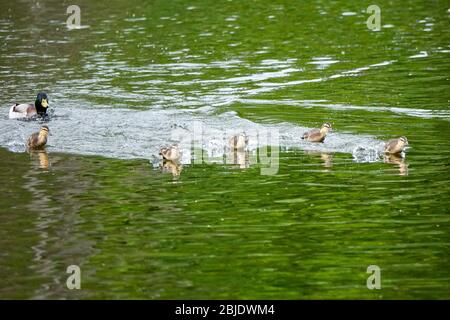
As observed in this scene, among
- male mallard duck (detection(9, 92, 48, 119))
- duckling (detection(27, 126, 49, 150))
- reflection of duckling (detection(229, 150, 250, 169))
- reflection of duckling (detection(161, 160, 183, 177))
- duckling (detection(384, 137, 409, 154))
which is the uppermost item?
male mallard duck (detection(9, 92, 48, 119))

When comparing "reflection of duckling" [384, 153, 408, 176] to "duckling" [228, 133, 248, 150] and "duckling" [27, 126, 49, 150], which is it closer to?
"duckling" [228, 133, 248, 150]

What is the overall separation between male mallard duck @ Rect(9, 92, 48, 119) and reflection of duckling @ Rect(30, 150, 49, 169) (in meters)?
2.96

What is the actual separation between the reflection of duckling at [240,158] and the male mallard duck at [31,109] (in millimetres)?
5171

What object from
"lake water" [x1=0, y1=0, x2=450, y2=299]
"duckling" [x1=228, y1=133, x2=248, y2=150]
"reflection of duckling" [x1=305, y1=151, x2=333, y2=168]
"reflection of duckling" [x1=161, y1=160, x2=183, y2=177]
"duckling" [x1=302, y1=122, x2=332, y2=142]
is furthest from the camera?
"duckling" [x1=302, y1=122, x2=332, y2=142]

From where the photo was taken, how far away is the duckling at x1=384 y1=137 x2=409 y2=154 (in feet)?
63.6

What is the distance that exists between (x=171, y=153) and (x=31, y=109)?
5.39 m

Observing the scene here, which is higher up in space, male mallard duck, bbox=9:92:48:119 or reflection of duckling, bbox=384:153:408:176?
male mallard duck, bbox=9:92:48:119

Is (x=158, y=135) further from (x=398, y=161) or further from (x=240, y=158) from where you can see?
Result: (x=398, y=161)

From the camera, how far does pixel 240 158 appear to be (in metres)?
19.8

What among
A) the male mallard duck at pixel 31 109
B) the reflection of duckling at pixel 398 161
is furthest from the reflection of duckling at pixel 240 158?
the male mallard duck at pixel 31 109

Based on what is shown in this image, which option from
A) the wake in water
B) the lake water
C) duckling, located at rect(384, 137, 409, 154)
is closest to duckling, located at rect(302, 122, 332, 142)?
the wake in water

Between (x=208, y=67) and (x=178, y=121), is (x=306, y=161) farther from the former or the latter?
(x=208, y=67)

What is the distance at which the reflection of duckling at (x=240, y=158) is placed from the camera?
19.4m
